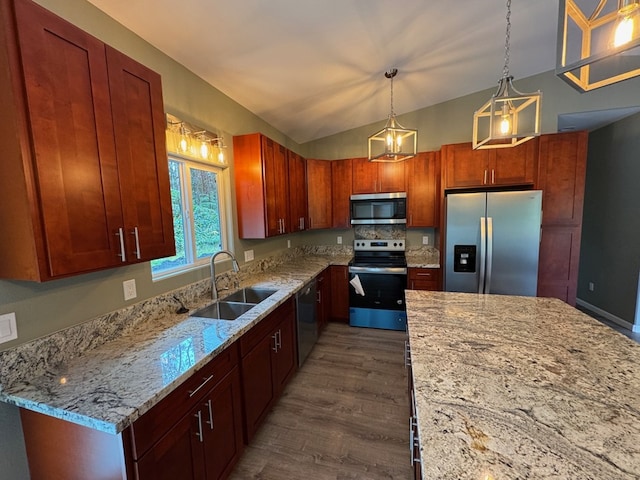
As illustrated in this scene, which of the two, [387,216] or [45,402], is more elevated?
[387,216]

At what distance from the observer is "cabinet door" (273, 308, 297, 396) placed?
2134mm

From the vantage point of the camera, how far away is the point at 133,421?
3.05 feet

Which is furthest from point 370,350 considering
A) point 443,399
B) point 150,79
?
point 150,79

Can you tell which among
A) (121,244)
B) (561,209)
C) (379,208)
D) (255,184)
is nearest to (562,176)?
(561,209)

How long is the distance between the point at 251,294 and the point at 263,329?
658mm

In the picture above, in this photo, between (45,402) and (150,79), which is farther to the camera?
(150,79)

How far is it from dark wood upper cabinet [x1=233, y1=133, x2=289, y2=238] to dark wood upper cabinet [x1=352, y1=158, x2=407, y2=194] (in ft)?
4.56

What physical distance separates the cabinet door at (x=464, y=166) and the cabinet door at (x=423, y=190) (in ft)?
0.77

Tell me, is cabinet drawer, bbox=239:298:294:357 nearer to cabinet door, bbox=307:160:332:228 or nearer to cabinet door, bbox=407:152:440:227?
cabinet door, bbox=307:160:332:228

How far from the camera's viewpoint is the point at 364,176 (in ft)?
12.4

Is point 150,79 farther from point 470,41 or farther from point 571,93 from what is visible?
point 571,93

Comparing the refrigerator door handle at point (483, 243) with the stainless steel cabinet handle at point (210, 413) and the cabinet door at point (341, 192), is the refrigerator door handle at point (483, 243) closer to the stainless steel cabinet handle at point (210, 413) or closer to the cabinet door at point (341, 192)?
the cabinet door at point (341, 192)

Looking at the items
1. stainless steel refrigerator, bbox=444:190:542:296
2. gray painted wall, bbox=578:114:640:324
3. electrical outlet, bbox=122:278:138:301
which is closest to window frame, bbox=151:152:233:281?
electrical outlet, bbox=122:278:138:301

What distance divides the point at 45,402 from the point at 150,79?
4.84 feet
